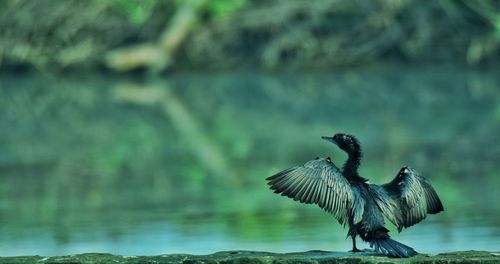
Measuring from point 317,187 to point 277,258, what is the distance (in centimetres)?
41

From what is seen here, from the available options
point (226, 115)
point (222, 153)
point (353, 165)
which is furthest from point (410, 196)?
point (226, 115)

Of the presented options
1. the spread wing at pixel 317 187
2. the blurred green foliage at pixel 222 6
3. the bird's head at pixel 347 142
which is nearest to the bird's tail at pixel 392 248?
the spread wing at pixel 317 187

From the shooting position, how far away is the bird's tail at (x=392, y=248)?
614 cm

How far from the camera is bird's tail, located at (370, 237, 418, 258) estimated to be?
6.14 metres

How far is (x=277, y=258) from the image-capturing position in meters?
6.20

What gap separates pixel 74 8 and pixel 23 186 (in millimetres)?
16128

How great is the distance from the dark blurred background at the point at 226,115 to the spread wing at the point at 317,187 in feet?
6.02

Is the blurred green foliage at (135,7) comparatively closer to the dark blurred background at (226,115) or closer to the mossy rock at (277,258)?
the dark blurred background at (226,115)

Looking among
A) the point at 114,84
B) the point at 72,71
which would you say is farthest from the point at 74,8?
the point at 114,84

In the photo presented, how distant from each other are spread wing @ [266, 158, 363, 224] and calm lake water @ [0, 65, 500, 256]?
1885mm

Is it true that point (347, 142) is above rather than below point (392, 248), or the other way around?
above

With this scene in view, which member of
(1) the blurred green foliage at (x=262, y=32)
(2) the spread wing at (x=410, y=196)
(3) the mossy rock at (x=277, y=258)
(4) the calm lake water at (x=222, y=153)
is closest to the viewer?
(3) the mossy rock at (x=277, y=258)

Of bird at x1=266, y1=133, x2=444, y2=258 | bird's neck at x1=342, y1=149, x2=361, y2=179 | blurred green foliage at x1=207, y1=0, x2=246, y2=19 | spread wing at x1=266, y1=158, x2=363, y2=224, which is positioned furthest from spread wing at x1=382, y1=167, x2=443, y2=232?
blurred green foliage at x1=207, y1=0, x2=246, y2=19

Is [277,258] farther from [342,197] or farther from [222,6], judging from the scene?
[222,6]
